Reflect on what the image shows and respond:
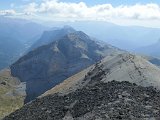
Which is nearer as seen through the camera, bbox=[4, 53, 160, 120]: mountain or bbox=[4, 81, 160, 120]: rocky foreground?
bbox=[4, 81, 160, 120]: rocky foreground

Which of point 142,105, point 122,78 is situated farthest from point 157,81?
point 142,105

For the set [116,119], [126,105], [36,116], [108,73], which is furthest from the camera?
[108,73]

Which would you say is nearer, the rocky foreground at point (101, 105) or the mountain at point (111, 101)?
the rocky foreground at point (101, 105)

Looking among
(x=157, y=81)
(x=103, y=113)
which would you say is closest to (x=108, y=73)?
(x=157, y=81)

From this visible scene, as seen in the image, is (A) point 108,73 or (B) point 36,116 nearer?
(B) point 36,116

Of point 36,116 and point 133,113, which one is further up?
point 133,113

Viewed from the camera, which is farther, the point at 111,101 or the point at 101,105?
the point at 111,101

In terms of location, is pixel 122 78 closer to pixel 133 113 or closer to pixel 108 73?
pixel 108 73

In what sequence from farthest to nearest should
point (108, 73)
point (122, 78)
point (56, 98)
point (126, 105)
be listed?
point (108, 73)
point (122, 78)
point (56, 98)
point (126, 105)
